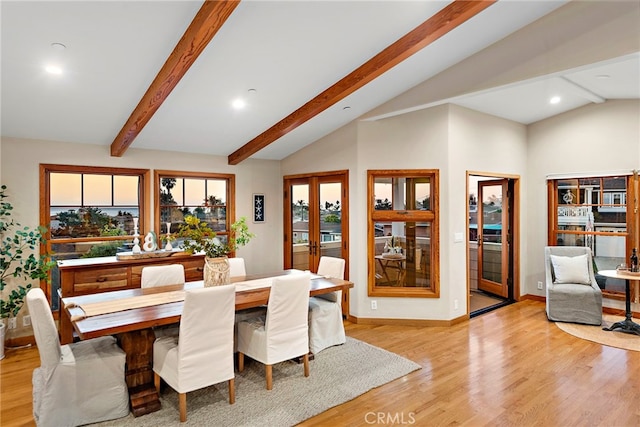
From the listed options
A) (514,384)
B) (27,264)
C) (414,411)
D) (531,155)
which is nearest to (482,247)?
(531,155)

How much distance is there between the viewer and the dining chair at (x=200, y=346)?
2609 millimetres

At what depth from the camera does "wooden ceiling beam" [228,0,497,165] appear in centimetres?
288

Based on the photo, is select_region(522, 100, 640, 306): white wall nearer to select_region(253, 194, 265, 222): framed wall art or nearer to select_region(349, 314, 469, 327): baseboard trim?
select_region(349, 314, 469, 327): baseboard trim

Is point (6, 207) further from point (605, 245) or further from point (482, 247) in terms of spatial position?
point (605, 245)

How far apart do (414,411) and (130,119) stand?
12.0 ft

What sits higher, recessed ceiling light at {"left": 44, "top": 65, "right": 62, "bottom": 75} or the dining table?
recessed ceiling light at {"left": 44, "top": 65, "right": 62, "bottom": 75}

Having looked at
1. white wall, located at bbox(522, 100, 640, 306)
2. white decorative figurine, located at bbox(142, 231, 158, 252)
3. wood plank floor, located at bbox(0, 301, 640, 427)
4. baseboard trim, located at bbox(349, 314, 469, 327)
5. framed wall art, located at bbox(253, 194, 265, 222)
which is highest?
white wall, located at bbox(522, 100, 640, 306)

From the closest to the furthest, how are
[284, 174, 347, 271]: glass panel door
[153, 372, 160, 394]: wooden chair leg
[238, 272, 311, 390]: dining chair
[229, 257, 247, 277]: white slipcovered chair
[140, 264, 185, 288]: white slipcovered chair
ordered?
[153, 372, 160, 394]: wooden chair leg
[238, 272, 311, 390]: dining chair
[140, 264, 185, 288]: white slipcovered chair
[229, 257, 247, 277]: white slipcovered chair
[284, 174, 347, 271]: glass panel door

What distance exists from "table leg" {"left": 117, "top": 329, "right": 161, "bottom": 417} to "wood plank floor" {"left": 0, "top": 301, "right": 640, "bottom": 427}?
71 cm

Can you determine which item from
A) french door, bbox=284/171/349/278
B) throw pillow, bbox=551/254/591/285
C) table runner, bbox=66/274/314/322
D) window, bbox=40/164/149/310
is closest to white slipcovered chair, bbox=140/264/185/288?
table runner, bbox=66/274/314/322

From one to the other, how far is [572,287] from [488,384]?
101 inches

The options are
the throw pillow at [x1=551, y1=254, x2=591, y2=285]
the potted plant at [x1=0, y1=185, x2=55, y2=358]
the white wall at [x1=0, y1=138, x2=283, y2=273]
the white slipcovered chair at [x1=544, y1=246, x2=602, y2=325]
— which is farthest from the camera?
the throw pillow at [x1=551, y1=254, x2=591, y2=285]

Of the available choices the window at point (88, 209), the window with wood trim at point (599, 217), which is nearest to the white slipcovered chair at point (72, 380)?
the window at point (88, 209)

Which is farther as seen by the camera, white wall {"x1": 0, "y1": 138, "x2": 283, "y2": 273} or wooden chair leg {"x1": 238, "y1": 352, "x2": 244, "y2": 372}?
white wall {"x1": 0, "y1": 138, "x2": 283, "y2": 273}
